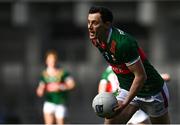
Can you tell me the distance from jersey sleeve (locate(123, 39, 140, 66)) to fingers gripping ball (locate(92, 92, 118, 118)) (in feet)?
1.36

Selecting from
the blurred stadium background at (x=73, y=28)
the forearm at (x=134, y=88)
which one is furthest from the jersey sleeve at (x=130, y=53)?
the blurred stadium background at (x=73, y=28)

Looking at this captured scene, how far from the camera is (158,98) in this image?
8719 mm

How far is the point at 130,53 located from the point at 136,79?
266mm

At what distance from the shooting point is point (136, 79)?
7.99 meters

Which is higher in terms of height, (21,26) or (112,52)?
(112,52)

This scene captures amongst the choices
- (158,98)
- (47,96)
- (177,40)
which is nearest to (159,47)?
(177,40)

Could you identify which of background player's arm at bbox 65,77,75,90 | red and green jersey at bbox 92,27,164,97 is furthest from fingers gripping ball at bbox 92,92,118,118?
background player's arm at bbox 65,77,75,90

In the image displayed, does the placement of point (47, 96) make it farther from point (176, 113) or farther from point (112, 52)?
point (176, 113)

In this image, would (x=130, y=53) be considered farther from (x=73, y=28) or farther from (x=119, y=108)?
(x=73, y=28)

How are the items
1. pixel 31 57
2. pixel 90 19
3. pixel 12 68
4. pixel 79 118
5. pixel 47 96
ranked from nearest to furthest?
pixel 90 19, pixel 47 96, pixel 79 118, pixel 12 68, pixel 31 57

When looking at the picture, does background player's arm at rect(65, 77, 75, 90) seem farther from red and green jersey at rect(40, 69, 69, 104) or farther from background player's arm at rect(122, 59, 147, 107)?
background player's arm at rect(122, 59, 147, 107)

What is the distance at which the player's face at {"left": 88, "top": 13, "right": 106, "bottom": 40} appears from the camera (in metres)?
7.95

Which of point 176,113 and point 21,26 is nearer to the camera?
point 176,113

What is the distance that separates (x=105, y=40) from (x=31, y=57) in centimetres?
2704
